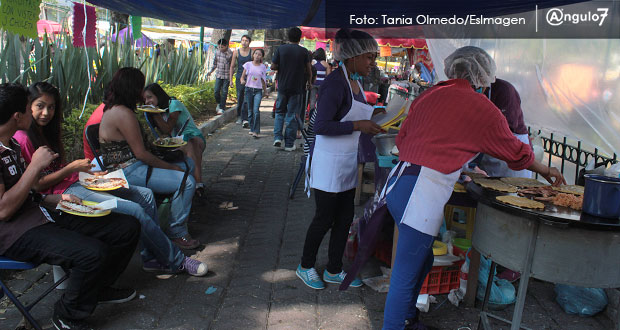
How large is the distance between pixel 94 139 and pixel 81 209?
1.15 m

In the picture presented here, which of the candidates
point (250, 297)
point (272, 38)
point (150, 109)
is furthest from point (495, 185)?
point (272, 38)

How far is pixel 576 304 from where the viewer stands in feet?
10.9

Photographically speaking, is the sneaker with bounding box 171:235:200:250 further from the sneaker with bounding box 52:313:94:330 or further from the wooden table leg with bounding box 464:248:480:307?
the wooden table leg with bounding box 464:248:480:307

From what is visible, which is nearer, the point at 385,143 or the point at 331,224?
the point at 331,224

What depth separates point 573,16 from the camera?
436 cm

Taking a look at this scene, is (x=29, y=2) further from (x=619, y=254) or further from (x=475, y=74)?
(x=619, y=254)

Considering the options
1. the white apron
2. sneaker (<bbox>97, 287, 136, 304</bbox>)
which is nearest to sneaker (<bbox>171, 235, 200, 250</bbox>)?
sneaker (<bbox>97, 287, 136, 304</bbox>)

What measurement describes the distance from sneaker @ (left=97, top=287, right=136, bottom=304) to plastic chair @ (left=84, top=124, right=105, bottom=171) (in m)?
1.05

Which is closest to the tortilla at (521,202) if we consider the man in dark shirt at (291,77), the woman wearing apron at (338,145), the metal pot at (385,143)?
the woman wearing apron at (338,145)

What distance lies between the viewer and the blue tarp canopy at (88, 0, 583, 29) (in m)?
4.38

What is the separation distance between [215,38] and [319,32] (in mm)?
3141

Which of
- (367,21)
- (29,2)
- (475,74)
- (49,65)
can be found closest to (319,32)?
(367,21)

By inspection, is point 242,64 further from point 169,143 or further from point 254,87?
point 169,143

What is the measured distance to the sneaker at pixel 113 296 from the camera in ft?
10.5
